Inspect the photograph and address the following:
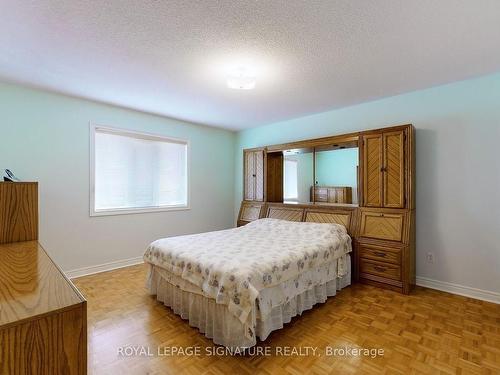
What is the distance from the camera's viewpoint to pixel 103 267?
370 cm

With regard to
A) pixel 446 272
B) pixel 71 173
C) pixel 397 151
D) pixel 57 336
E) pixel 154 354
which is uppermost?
pixel 397 151

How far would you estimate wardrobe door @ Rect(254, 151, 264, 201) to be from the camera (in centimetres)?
460

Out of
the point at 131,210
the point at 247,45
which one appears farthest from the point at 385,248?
the point at 131,210

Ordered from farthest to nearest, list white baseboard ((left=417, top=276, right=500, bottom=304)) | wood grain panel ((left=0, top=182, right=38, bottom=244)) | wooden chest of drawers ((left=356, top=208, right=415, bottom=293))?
wooden chest of drawers ((left=356, top=208, right=415, bottom=293))
white baseboard ((left=417, top=276, right=500, bottom=304))
wood grain panel ((left=0, top=182, right=38, bottom=244))

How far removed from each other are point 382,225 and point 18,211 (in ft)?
11.8

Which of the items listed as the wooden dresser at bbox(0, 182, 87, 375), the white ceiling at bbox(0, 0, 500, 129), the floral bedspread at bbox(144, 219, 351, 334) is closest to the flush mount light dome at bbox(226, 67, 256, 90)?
the white ceiling at bbox(0, 0, 500, 129)

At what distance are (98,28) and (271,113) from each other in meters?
2.73

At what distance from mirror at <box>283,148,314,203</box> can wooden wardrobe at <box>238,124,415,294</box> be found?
49cm

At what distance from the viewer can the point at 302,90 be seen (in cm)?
320

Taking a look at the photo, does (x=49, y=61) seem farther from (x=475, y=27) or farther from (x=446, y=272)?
(x=446, y=272)

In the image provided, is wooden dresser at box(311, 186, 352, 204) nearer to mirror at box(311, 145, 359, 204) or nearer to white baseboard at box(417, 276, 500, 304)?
mirror at box(311, 145, 359, 204)

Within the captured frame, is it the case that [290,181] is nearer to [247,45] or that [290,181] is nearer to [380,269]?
[380,269]

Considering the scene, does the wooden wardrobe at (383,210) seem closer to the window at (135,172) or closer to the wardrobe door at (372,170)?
the wardrobe door at (372,170)

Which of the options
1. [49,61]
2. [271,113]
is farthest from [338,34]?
[49,61]
